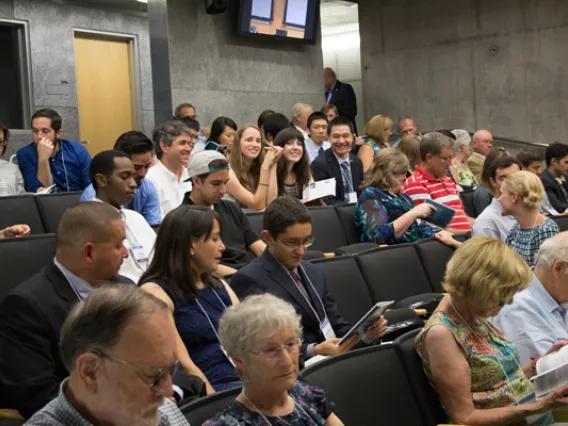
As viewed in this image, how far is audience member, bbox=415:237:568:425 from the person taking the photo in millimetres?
2555

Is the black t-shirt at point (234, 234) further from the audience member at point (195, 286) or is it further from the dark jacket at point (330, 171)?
the dark jacket at point (330, 171)

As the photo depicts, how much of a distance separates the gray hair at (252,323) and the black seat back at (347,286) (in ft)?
5.94

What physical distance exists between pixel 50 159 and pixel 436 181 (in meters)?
3.00

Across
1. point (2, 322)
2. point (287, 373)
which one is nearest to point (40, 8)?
point (2, 322)

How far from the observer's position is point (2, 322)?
250 centimetres

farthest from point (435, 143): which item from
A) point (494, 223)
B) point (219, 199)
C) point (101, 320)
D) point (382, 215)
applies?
point (101, 320)

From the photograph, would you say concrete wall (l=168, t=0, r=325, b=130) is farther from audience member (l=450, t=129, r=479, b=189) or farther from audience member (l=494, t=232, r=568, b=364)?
audience member (l=494, t=232, r=568, b=364)

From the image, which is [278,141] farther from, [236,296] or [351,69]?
[351,69]

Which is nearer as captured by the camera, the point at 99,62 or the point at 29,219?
the point at 29,219

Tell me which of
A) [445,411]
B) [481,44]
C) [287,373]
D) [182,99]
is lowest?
[445,411]

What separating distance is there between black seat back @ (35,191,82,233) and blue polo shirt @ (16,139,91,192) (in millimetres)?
1110

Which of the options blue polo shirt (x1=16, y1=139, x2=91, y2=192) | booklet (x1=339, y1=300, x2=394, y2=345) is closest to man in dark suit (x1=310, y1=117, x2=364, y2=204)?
blue polo shirt (x1=16, y1=139, x2=91, y2=192)

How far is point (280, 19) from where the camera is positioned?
10.5 metres

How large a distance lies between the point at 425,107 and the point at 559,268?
30.7 feet
